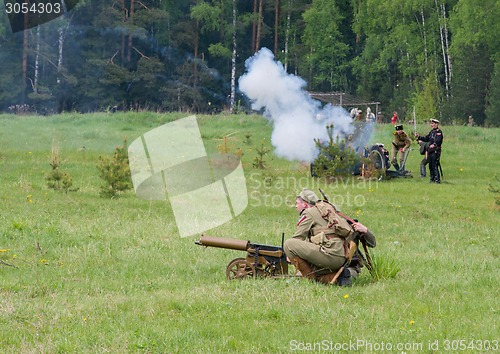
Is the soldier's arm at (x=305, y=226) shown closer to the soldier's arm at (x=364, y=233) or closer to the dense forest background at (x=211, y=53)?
the soldier's arm at (x=364, y=233)

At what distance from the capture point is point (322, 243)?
1046cm

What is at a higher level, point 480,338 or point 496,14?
point 496,14

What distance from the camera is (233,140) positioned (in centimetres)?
3312

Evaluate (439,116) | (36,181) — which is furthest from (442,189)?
(439,116)

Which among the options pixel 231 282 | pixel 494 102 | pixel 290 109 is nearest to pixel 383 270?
pixel 231 282

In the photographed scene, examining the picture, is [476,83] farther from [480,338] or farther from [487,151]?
[480,338]

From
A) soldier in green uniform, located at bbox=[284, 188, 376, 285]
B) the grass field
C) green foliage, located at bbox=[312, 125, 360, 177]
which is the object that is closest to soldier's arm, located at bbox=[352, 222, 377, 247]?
soldier in green uniform, located at bbox=[284, 188, 376, 285]

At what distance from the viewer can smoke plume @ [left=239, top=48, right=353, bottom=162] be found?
81.6 ft

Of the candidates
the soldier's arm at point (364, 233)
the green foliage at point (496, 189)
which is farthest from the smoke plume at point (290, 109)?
the soldier's arm at point (364, 233)

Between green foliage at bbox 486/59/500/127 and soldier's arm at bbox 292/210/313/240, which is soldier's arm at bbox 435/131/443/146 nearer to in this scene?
soldier's arm at bbox 292/210/313/240

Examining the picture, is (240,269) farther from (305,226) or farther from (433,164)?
(433,164)

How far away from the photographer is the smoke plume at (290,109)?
81.6 feet

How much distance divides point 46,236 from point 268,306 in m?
5.82

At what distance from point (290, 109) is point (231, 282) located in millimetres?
15406
